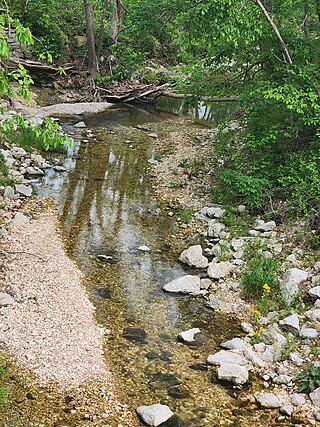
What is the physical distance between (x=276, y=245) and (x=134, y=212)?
325 centimetres

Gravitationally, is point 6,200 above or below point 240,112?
below

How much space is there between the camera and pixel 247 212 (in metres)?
9.08

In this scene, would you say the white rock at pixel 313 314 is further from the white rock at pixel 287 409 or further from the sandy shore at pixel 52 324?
the sandy shore at pixel 52 324

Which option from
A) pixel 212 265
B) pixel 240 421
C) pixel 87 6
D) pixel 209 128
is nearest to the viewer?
pixel 240 421

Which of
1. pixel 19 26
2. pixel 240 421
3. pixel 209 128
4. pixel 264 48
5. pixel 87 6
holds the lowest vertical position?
pixel 240 421

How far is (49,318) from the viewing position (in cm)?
567

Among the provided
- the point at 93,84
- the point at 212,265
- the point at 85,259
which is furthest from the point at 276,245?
the point at 93,84

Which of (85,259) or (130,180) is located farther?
(130,180)

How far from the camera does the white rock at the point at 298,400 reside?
4676mm

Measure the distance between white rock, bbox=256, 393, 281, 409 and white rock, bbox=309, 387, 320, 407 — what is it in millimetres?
Answer: 342

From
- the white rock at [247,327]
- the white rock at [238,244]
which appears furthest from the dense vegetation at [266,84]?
the white rock at [247,327]

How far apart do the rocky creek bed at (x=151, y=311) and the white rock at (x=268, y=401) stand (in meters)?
0.01

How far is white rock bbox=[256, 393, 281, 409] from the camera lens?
4.69 m

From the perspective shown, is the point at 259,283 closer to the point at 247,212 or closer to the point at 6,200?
the point at 247,212
